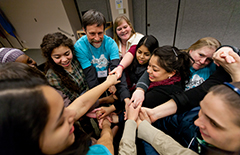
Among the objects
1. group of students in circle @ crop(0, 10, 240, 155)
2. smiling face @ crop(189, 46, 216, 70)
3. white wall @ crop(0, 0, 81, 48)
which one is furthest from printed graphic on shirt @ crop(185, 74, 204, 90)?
white wall @ crop(0, 0, 81, 48)

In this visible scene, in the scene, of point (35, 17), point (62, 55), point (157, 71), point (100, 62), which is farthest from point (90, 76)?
point (35, 17)

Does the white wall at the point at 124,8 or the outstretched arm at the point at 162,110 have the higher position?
the white wall at the point at 124,8

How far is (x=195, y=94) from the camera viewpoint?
82cm

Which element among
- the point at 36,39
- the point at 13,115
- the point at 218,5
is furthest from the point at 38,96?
the point at 36,39

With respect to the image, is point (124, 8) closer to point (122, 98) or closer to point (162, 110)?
point (122, 98)

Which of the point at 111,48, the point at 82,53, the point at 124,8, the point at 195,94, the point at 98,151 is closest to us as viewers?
the point at 98,151

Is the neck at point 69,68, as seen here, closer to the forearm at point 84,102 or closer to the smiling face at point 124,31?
the forearm at point 84,102

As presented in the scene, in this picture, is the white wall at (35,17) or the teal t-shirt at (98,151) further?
the white wall at (35,17)

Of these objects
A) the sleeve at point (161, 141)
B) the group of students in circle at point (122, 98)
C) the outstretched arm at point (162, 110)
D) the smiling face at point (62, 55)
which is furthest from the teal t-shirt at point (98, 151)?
the smiling face at point (62, 55)

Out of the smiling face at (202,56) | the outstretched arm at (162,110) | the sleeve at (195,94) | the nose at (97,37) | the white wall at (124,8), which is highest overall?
the white wall at (124,8)

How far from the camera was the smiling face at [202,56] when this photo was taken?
3.32 ft

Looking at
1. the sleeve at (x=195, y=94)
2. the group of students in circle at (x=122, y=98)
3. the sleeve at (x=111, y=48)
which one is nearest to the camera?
the group of students in circle at (x=122, y=98)

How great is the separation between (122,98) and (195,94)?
71cm

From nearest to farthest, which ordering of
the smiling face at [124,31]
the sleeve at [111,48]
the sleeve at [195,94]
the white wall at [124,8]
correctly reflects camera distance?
the sleeve at [195,94] < the sleeve at [111,48] < the smiling face at [124,31] < the white wall at [124,8]
